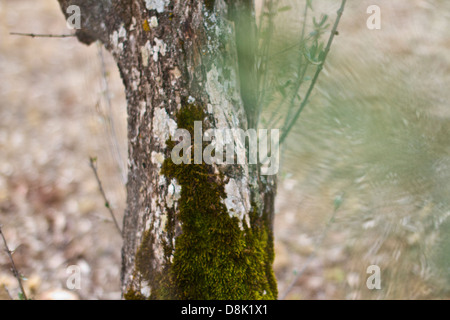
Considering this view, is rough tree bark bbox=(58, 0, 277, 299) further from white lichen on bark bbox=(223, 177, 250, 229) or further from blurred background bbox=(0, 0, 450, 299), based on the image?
blurred background bbox=(0, 0, 450, 299)

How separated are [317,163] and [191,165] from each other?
696mm

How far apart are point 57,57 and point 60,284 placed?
9.95 ft

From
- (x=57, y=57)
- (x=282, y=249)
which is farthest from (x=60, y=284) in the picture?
(x=57, y=57)

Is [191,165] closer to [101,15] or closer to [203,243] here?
[203,243]

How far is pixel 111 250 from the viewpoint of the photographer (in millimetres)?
2670

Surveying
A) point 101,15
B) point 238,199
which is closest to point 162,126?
point 238,199

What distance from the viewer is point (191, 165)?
117cm

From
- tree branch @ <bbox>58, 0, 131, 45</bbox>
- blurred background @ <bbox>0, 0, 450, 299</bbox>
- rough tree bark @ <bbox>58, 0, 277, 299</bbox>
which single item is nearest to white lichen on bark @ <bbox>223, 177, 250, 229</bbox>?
rough tree bark @ <bbox>58, 0, 277, 299</bbox>

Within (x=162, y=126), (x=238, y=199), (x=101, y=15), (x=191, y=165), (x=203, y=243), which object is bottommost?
(x=203, y=243)

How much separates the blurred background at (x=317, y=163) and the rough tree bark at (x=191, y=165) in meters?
0.38

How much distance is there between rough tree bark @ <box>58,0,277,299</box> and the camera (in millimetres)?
1160

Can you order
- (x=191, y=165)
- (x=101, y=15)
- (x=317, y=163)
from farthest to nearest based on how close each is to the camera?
(x=317, y=163)
(x=101, y=15)
(x=191, y=165)

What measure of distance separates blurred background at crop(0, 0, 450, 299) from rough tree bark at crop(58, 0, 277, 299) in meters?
0.38
